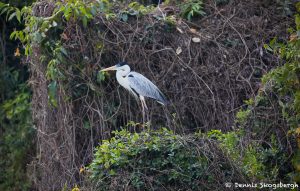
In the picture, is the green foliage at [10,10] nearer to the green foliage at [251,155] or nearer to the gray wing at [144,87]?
the gray wing at [144,87]

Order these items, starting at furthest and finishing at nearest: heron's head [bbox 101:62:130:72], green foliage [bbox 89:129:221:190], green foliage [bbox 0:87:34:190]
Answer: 1. green foliage [bbox 0:87:34:190]
2. heron's head [bbox 101:62:130:72]
3. green foliage [bbox 89:129:221:190]

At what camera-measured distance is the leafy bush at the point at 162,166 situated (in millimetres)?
6055

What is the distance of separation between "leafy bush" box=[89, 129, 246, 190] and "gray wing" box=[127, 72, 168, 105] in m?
1.77

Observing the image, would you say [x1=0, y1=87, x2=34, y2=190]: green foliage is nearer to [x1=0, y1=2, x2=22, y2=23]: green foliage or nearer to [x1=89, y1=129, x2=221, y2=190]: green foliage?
[x1=0, y1=2, x2=22, y2=23]: green foliage

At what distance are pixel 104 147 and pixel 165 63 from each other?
2.26m

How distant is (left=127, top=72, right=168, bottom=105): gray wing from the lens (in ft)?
26.0

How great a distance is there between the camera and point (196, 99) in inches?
323

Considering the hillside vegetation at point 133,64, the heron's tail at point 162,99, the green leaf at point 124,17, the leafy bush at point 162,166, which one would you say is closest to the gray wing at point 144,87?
the heron's tail at point 162,99

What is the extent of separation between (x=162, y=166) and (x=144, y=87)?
195 cm

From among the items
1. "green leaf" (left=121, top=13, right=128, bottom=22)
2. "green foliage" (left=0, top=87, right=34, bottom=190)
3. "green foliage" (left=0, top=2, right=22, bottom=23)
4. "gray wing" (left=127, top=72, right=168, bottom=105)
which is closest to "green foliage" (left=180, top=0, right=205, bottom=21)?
"green leaf" (left=121, top=13, right=128, bottom=22)

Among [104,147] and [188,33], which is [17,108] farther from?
[104,147]

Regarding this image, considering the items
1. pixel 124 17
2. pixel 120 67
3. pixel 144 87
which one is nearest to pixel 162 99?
pixel 144 87

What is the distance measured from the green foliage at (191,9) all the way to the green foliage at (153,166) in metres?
2.71

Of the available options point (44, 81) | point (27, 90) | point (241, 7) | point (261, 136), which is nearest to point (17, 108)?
point (27, 90)
